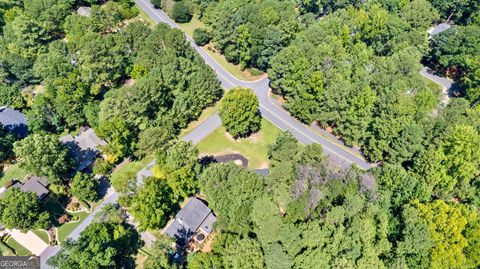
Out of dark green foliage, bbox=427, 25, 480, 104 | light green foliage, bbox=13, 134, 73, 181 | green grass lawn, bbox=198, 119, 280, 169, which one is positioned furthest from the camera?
dark green foliage, bbox=427, 25, 480, 104

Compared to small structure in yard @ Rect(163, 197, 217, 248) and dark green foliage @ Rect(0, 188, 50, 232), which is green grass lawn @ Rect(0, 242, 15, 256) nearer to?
dark green foliage @ Rect(0, 188, 50, 232)

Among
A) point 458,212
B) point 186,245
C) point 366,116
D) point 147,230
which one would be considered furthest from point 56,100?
point 458,212

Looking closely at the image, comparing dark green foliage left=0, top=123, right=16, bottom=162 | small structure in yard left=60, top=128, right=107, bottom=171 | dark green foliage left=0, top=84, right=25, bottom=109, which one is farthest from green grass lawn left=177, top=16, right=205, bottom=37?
dark green foliage left=0, top=123, right=16, bottom=162

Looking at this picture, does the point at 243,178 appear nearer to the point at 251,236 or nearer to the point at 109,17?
the point at 251,236

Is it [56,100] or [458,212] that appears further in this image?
[56,100]

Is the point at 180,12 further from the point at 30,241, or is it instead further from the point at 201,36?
the point at 30,241

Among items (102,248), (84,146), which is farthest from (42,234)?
(84,146)
